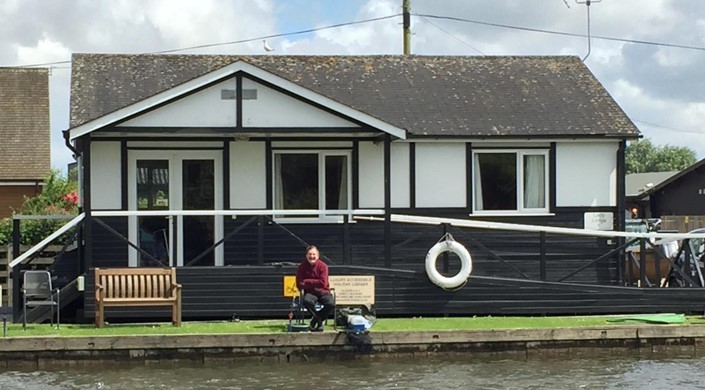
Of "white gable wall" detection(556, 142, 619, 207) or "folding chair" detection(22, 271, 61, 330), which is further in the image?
"white gable wall" detection(556, 142, 619, 207)

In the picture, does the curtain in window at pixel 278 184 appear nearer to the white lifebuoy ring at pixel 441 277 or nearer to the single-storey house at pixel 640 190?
the white lifebuoy ring at pixel 441 277

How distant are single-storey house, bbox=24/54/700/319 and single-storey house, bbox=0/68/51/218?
11789mm

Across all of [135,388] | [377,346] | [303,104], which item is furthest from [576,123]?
[135,388]

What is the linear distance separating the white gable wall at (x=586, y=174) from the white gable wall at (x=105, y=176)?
25.5ft

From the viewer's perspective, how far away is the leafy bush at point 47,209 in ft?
74.5

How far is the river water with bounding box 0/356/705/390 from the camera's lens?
13195 mm

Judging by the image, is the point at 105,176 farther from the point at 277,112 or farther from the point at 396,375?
the point at 396,375

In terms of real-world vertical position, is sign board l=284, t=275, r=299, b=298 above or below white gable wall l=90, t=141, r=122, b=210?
below

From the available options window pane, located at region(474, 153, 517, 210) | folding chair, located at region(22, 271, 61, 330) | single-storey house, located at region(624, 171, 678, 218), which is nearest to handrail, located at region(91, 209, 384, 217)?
folding chair, located at region(22, 271, 61, 330)

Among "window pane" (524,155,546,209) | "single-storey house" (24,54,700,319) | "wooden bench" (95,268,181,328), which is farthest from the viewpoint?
"window pane" (524,155,546,209)

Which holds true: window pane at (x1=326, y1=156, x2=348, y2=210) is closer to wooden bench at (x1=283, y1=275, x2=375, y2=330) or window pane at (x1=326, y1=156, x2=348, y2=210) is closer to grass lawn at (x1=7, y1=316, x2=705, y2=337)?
wooden bench at (x1=283, y1=275, x2=375, y2=330)

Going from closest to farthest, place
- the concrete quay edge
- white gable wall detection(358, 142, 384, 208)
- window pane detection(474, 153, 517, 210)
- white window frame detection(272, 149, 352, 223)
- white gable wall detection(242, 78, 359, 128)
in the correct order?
the concrete quay edge, white gable wall detection(242, 78, 359, 128), white window frame detection(272, 149, 352, 223), white gable wall detection(358, 142, 384, 208), window pane detection(474, 153, 517, 210)

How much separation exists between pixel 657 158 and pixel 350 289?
329ft

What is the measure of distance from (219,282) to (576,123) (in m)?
7.20
